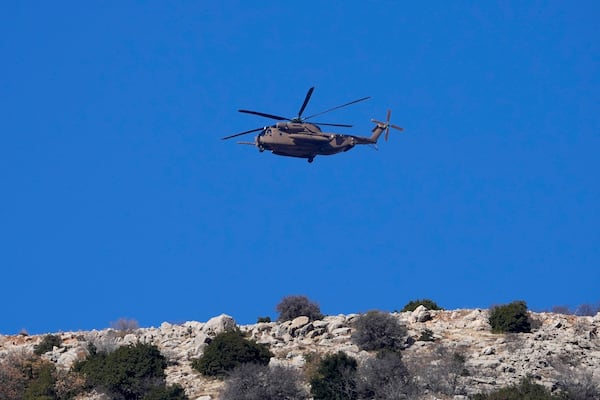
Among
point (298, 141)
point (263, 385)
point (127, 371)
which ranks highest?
point (298, 141)

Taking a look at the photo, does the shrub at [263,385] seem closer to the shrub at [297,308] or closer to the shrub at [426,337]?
the shrub at [426,337]

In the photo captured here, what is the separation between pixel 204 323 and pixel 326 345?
277 inches

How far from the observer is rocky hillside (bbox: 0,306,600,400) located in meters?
58.2

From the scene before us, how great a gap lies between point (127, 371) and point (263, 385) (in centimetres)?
620

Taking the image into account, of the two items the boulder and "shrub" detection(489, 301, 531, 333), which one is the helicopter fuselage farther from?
"shrub" detection(489, 301, 531, 333)

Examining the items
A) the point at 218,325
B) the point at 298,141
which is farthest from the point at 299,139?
the point at 218,325

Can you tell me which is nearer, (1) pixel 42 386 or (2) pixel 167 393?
(2) pixel 167 393

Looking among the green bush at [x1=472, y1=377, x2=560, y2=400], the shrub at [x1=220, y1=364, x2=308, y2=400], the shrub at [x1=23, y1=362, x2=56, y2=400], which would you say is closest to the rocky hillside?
the green bush at [x1=472, y1=377, x2=560, y2=400]

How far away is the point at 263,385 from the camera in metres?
56.5

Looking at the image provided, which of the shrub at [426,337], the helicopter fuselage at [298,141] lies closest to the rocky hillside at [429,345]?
the shrub at [426,337]

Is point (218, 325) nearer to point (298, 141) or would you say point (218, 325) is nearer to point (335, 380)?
A: point (335, 380)

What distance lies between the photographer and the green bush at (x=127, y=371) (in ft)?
193

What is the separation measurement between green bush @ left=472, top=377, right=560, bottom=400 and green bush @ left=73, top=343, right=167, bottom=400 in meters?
13.2

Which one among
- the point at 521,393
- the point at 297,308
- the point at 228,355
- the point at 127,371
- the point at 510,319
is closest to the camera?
the point at 521,393
